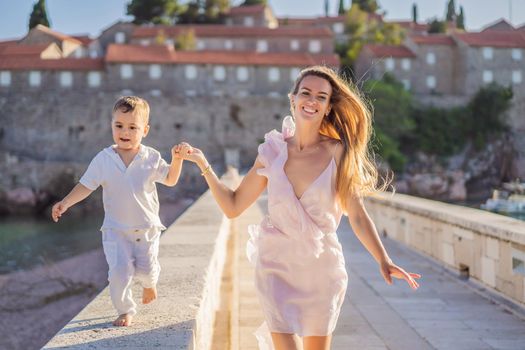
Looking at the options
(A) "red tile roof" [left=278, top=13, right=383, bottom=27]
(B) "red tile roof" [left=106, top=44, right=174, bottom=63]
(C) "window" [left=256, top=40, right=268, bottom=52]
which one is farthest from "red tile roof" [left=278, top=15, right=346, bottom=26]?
(B) "red tile roof" [left=106, top=44, right=174, bottom=63]

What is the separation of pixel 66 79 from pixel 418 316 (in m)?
45.6

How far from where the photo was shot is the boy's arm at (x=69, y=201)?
10.8 feet

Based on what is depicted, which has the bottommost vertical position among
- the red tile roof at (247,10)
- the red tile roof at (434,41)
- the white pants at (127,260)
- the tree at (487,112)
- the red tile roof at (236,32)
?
the tree at (487,112)

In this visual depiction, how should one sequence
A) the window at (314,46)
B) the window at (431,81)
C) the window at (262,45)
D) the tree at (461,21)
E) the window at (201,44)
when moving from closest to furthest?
1. the window at (431,81)
2. the window at (314,46)
3. the window at (262,45)
4. the window at (201,44)
5. the tree at (461,21)

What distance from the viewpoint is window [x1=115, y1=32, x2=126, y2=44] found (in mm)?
58969

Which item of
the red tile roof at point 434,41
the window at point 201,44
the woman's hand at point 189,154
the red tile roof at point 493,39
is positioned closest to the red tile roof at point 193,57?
the window at point 201,44

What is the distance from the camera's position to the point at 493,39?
49.7 meters

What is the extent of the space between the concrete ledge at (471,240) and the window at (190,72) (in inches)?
1556

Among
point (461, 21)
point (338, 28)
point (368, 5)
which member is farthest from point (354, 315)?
point (461, 21)

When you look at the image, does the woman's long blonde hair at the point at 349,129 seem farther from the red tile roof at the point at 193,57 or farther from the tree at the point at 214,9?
the tree at the point at 214,9

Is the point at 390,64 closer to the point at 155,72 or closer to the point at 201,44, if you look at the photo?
the point at 201,44

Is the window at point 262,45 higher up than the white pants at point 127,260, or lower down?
higher up

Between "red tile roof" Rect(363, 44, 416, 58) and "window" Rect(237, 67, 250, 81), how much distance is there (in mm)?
9206

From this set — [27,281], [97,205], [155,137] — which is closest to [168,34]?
[155,137]
